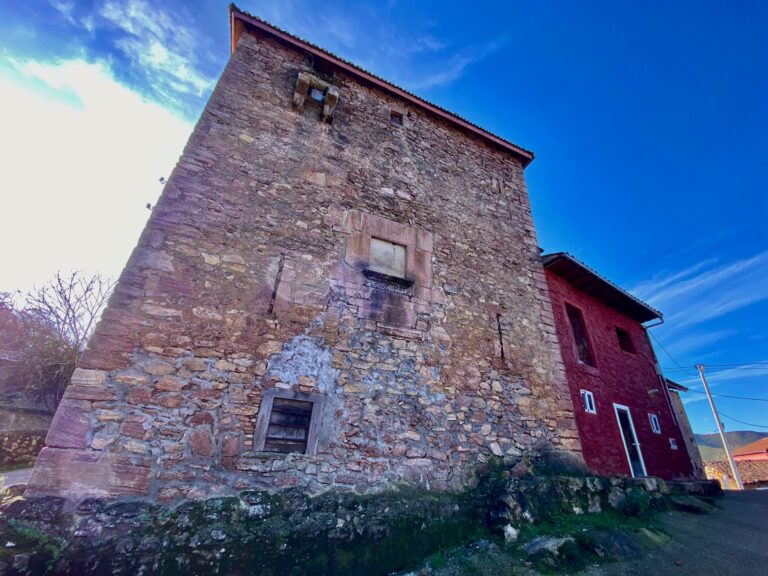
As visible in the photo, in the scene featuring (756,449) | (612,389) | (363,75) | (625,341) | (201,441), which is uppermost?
(363,75)

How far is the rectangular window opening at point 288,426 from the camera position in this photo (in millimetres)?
4078

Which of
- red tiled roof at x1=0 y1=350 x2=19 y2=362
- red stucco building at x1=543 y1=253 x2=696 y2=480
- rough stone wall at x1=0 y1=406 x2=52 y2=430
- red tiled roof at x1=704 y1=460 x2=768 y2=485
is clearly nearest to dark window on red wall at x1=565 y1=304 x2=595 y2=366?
red stucco building at x1=543 y1=253 x2=696 y2=480

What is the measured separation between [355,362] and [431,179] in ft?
13.4

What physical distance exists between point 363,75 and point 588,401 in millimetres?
8679

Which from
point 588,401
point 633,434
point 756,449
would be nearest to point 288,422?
point 588,401

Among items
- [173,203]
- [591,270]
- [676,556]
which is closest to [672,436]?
[591,270]

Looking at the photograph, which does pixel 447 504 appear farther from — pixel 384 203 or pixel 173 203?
pixel 173 203

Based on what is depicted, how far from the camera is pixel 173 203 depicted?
4.57 meters

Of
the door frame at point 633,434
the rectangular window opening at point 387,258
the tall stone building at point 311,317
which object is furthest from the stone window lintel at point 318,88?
the door frame at point 633,434

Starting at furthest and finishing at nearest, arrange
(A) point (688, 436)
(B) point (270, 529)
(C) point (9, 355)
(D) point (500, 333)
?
(A) point (688, 436) < (C) point (9, 355) < (D) point (500, 333) < (B) point (270, 529)

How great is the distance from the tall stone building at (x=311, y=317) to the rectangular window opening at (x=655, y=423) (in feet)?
21.3

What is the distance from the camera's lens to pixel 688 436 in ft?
42.6

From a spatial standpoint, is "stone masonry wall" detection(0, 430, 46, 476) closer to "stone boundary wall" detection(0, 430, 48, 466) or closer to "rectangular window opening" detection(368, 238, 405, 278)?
"stone boundary wall" detection(0, 430, 48, 466)

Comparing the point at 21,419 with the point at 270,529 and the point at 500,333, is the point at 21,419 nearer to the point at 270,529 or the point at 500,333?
the point at 270,529
